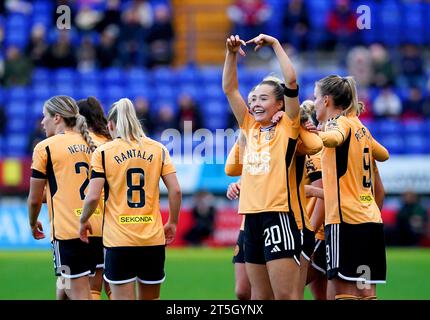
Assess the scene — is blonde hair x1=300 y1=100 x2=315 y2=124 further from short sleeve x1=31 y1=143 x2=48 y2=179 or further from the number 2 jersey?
short sleeve x1=31 y1=143 x2=48 y2=179

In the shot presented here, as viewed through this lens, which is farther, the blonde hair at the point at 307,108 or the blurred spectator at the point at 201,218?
the blurred spectator at the point at 201,218

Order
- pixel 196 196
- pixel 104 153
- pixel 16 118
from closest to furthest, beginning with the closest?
pixel 104 153
pixel 196 196
pixel 16 118

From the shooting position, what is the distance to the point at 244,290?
8875 millimetres

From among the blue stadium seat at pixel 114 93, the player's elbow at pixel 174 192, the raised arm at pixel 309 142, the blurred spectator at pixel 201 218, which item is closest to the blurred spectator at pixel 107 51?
the blue stadium seat at pixel 114 93

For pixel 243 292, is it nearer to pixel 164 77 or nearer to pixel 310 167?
pixel 310 167

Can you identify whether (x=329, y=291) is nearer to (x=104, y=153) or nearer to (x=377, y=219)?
(x=377, y=219)

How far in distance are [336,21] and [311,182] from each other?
1379 centimetres

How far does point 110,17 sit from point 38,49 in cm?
183

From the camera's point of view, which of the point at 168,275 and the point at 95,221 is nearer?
the point at 95,221

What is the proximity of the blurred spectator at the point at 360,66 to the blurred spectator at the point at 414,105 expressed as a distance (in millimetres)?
1039

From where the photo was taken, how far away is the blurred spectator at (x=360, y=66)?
21.4 m

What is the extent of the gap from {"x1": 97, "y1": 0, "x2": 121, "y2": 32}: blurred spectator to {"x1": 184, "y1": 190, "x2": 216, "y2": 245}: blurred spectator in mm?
5850

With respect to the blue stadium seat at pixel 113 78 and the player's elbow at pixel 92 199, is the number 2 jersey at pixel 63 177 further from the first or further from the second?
the blue stadium seat at pixel 113 78

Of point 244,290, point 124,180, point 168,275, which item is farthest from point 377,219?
point 168,275
